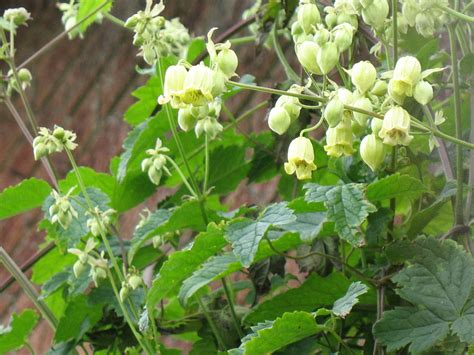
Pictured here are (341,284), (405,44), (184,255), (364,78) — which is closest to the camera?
(364,78)

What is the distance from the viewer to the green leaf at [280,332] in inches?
42.3

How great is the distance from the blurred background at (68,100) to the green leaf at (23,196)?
1321 millimetres

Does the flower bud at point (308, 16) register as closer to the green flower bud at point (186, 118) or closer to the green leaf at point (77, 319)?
the green flower bud at point (186, 118)

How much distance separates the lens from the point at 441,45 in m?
1.90

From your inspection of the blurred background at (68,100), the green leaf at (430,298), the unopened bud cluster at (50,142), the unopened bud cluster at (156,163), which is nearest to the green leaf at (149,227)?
the unopened bud cluster at (156,163)

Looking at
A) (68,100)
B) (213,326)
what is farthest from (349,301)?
(68,100)

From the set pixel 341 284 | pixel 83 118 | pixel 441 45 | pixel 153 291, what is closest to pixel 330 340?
pixel 341 284

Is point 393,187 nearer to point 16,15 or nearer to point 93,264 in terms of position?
point 93,264

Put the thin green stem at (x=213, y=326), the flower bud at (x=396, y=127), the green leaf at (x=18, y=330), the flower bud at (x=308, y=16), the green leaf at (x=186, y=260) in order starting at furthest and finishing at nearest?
the green leaf at (x=18, y=330), the thin green stem at (x=213, y=326), the green leaf at (x=186, y=260), the flower bud at (x=308, y=16), the flower bud at (x=396, y=127)

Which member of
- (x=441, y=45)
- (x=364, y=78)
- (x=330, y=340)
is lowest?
(x=330, y=340)

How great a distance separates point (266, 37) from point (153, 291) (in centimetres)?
55

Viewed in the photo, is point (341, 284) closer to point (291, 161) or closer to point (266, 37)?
point (291, 161)

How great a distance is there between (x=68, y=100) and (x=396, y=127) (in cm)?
252

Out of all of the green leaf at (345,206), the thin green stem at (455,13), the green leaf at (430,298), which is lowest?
the green leaf at (430,298)
